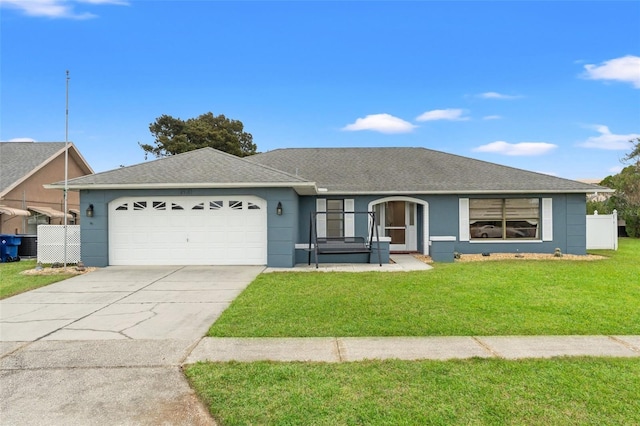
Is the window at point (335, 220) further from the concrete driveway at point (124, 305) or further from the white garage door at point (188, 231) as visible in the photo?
the concrete driveway at point (124, 305)

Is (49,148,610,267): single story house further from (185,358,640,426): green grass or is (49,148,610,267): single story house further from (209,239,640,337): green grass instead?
(185,358,640,426): green grass

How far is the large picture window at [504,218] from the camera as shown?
13492 mm

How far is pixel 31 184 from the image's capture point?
17438 mm

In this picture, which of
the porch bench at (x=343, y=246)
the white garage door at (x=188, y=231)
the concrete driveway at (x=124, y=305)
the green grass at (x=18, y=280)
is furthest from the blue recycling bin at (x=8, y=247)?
the porch bench at (x=343, y=246)

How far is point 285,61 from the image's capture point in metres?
17.1

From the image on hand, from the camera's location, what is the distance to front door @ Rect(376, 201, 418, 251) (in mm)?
14680

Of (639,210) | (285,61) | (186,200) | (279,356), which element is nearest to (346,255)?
(186,200)

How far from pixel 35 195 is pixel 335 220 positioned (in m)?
15.2

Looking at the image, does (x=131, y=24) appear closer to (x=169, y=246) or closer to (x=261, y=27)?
(x=261, y=27)

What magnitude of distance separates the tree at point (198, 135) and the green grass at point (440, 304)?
27109 millimetres

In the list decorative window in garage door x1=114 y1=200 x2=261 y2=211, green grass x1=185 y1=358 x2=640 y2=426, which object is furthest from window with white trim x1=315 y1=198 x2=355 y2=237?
green grass x1=185 y1=358 x2=640 y2=426

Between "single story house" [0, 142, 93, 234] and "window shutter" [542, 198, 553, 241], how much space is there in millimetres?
19038

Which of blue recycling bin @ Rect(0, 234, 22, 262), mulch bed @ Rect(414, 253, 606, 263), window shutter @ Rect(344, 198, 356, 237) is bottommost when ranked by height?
mulch bed @ Rect(414, 253, 606, 263)

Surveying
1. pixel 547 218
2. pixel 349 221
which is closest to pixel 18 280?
pixel 349 221
